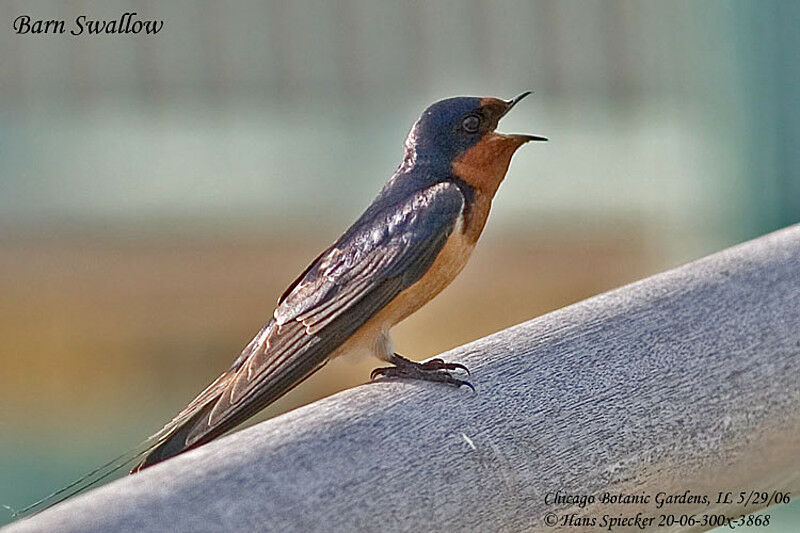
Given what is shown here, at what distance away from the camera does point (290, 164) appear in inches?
170

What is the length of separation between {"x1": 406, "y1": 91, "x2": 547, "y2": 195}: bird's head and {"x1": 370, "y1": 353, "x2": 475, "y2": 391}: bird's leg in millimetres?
348

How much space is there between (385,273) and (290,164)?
2.14 meters

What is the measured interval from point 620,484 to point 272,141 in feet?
9.14

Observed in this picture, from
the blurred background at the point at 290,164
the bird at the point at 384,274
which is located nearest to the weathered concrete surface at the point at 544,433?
the bird at the point at 384,274

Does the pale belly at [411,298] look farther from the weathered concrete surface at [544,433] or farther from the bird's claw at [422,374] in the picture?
the weathered concrete surface at [544,433]

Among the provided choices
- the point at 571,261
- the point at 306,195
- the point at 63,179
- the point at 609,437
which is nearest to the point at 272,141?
the point at 306,195

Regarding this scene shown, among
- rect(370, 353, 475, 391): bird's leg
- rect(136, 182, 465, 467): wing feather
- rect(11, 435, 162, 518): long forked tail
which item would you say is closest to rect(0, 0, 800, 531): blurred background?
rect(136, 182, 465, 467): wing feather

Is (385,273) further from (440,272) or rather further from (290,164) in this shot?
(290,164)

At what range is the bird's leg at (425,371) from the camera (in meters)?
1.83

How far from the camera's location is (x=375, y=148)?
4340 mm

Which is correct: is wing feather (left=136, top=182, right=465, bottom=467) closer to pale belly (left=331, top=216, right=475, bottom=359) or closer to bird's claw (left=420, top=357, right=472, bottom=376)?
pale belly (left=331, top=216, right=475, bottom=359)

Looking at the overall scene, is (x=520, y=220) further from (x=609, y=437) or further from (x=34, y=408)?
(x=609, y=437)

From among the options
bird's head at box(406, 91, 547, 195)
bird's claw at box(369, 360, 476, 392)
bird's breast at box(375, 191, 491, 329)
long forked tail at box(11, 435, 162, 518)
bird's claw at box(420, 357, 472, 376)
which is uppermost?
bird's head at box(406, 91, 547, 195)

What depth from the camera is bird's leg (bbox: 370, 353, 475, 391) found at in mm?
1835
